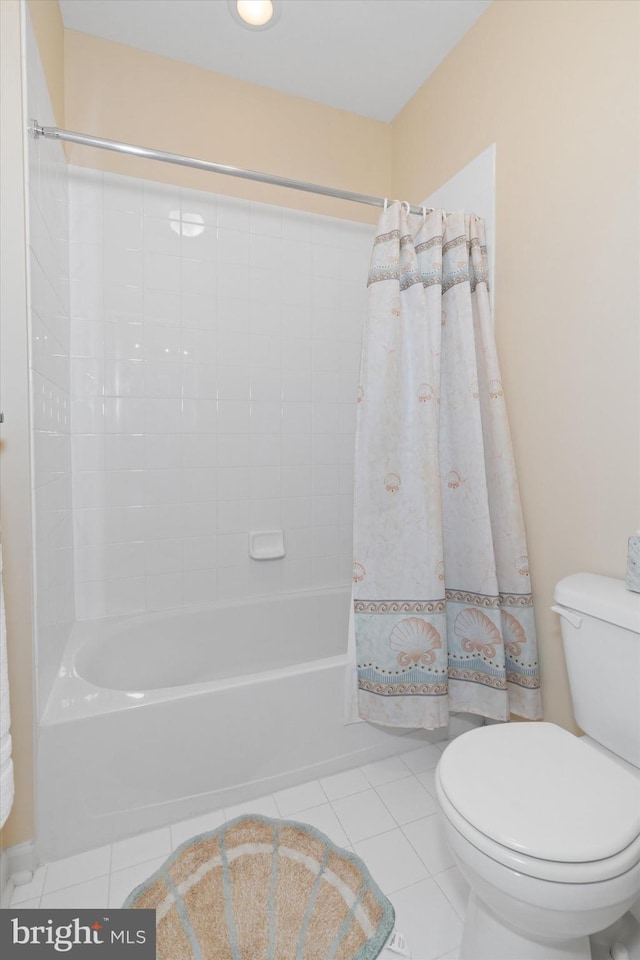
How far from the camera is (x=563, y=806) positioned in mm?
924

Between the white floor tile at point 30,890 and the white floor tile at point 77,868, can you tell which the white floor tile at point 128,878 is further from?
the white floor tile at point 30,890

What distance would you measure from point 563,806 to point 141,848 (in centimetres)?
114

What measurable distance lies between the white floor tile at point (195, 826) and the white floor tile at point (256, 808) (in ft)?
0.08

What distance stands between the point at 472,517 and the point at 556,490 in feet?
0.88

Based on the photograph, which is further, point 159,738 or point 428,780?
point 428,780

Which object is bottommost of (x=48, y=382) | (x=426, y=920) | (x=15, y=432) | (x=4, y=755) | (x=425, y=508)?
(x=426, y=920)

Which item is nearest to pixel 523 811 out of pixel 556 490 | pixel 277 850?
pixel 277 850

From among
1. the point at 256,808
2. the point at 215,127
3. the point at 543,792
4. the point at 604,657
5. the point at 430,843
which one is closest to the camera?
the point at 543,792

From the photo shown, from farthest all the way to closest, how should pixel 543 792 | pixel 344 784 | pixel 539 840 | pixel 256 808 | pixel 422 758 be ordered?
pixel 422 758 → pixel 344 784 → pixel 256 808 → pixel 543 792 → pixel 539 840

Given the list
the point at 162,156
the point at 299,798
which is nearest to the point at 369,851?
the point at 299,798

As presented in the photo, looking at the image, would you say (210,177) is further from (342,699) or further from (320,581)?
(342,699)

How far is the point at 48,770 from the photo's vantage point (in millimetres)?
1310

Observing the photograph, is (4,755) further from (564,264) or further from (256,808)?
(564,264)

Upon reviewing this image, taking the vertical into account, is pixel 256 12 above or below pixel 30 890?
above
